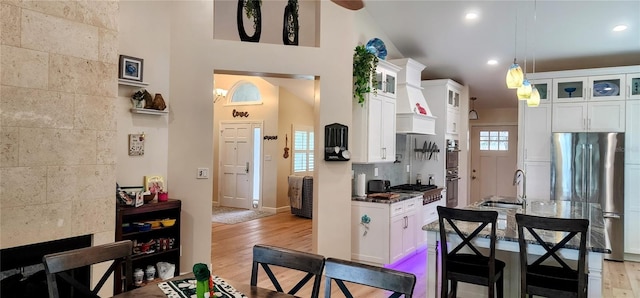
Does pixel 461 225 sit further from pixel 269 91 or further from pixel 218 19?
pixel 269 91

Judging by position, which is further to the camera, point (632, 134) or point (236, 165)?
point (236, 165)

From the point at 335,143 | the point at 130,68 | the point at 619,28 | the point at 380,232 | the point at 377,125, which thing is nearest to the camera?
the point at 130,68

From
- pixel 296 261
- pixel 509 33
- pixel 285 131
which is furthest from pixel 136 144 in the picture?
pixel 509 33

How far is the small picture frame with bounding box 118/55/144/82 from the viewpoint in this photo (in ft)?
11.8

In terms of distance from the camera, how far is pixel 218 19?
18.4 feet

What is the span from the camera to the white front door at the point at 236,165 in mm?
8769

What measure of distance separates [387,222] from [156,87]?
2882 mm

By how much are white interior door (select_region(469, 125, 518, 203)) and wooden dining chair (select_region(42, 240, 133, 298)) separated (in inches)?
324

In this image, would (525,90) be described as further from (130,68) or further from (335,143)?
(130,68)

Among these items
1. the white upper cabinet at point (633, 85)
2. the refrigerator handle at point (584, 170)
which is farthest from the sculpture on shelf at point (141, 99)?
the white upper cabinet at point (633, 85)

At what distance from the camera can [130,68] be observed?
3.65 meters

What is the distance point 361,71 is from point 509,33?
250cm

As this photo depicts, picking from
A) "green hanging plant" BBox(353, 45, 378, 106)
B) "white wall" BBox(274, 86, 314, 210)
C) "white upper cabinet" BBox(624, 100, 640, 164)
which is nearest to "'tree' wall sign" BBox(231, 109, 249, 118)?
"white wall" BBox(274, 86, 314, 210)

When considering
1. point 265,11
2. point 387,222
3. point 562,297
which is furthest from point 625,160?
point 265,11
